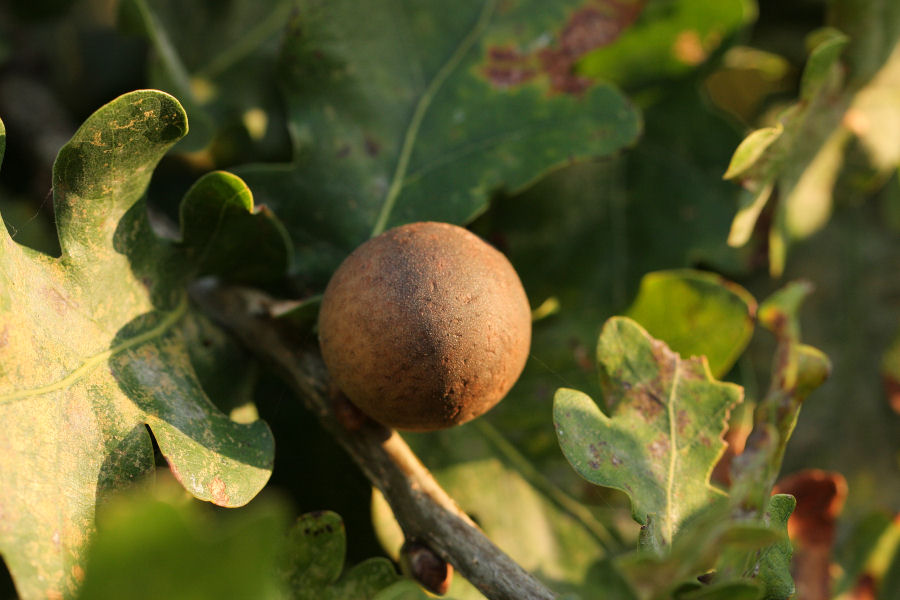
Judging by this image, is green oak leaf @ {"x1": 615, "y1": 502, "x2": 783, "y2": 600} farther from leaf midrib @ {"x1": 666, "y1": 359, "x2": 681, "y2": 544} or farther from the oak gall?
the oak gall

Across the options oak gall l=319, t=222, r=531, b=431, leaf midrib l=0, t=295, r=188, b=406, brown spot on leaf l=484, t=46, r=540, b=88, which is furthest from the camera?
brown spot on leaf l=484, t=46, r=540, b=88

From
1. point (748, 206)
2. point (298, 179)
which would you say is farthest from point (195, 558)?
point (748, 206)

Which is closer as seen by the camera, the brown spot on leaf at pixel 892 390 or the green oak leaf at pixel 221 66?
the green oak leaf at pixel 221 66

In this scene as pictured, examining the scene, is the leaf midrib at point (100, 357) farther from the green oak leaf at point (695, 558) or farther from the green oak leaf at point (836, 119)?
the green oak leaf at point (836, 119)

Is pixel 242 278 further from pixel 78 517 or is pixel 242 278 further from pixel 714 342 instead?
pixel 714 342

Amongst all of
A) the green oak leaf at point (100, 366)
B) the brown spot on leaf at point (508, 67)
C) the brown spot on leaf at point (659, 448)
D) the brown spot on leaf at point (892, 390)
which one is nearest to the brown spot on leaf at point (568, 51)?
the brown spot on leaf at point (508, 67)

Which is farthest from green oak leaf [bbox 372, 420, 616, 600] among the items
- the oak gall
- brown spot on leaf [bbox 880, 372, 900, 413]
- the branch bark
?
brown spot on leaf [bbox 880, 372, 900, 413]
